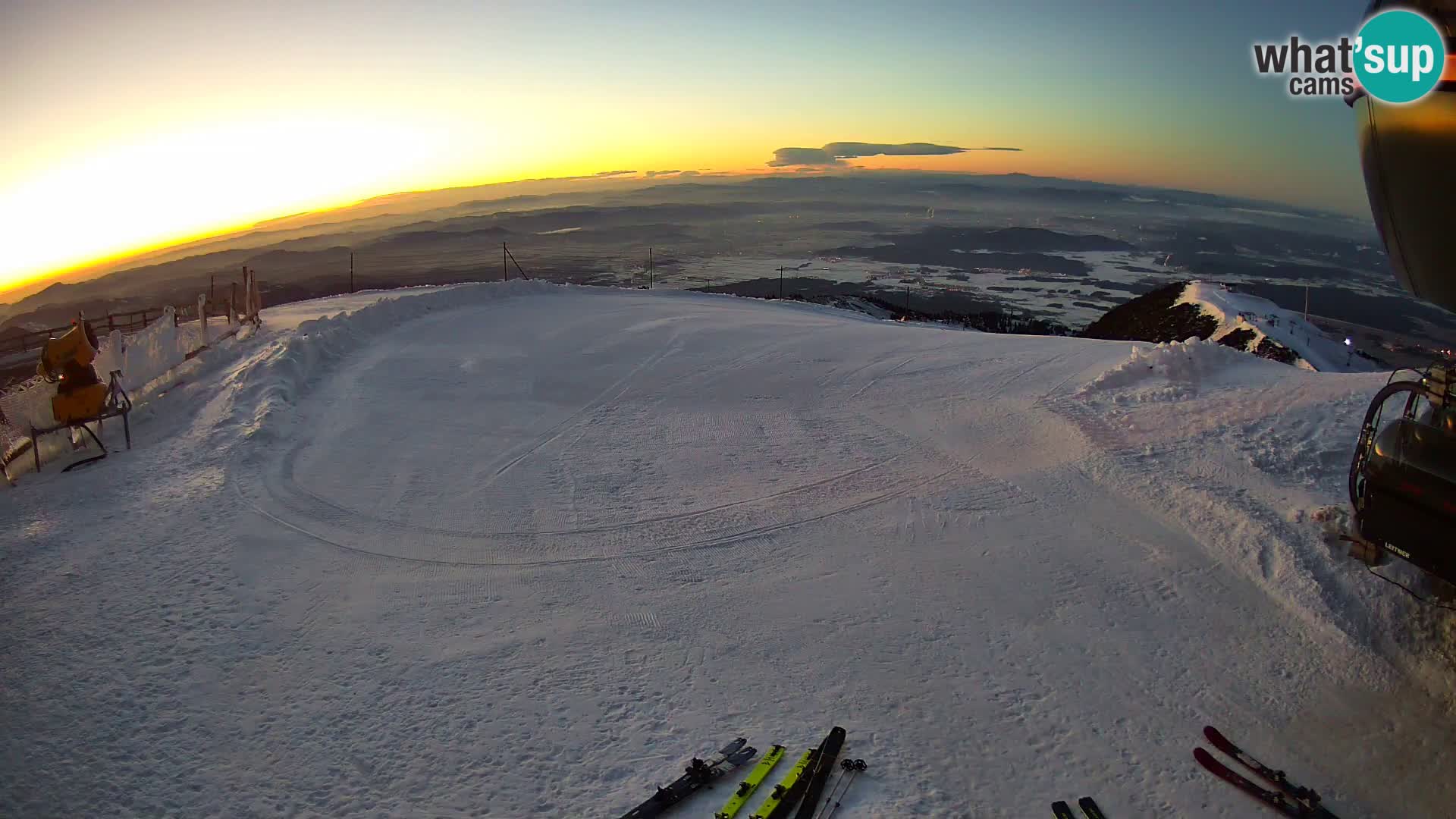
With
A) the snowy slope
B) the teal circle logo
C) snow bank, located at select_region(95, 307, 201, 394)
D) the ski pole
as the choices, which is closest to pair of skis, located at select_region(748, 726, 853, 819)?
the ski pole

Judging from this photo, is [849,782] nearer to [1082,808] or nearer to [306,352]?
[1082,808]

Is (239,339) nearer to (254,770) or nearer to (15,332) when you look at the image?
(15,332)

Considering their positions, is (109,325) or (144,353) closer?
(144,353)

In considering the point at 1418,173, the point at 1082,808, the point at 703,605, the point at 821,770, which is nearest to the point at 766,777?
the point at 821,770

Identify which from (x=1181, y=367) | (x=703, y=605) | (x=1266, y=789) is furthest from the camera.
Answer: (x=1181, y=367)

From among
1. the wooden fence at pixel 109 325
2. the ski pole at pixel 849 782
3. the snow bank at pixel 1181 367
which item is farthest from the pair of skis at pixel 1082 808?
the wooden fence at pixel 109 325

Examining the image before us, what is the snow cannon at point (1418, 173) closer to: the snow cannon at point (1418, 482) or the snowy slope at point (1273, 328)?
the snow cannon at point (1418, 482)

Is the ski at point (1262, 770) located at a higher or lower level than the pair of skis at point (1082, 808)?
lower
